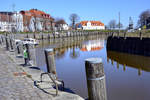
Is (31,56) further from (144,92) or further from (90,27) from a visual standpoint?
(90,27)

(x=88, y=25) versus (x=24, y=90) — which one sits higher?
(x=88, y=25)

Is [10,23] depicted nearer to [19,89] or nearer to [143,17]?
[143,17]

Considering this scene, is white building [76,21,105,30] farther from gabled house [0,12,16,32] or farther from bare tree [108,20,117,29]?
gabled house [0,12,16,32]

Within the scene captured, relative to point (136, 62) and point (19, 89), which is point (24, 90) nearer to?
point (19, 89)

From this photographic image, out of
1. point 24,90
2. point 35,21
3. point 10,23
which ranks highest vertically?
point 35,21

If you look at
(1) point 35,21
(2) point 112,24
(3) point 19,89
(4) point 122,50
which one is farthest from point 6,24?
(3) point 19,89

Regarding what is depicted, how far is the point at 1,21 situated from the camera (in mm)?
81500

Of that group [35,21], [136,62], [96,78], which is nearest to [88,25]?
[35,21]

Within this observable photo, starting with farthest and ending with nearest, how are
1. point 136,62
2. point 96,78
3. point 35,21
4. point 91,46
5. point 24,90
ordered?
point 35,21 < point 91,46 < point 136,62 < point 24,90 < point 96,78

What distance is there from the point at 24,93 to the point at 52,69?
8.06 feet

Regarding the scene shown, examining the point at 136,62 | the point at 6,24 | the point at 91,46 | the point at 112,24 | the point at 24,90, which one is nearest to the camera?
the point at 24,90

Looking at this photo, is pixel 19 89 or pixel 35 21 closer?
pixel 19 89

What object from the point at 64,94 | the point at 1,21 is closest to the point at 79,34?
the point at 1,21

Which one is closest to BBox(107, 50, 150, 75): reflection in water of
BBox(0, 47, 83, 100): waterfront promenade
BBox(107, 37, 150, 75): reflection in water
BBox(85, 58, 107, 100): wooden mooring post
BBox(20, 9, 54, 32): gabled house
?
BBox(107, 37, 150, 75): reflection in water
